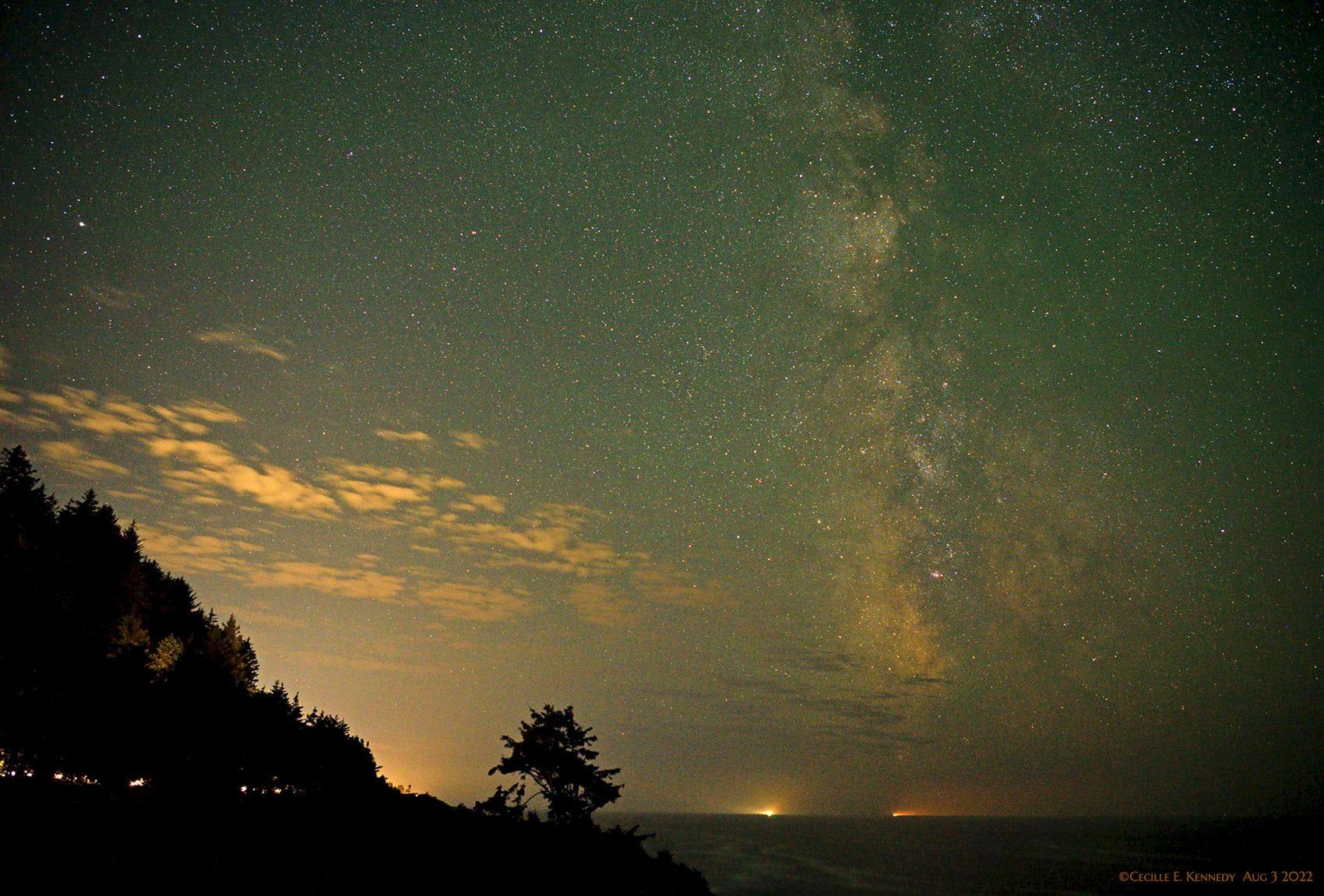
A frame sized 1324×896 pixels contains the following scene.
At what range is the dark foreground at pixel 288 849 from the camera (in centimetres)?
1711

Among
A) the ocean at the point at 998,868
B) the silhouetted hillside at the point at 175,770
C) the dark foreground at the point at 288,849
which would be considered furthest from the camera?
the ocean at the point at 998,868

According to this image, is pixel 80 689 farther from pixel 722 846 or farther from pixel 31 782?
pixel 722 846

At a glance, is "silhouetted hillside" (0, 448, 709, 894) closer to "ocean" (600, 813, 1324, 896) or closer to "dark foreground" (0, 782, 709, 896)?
"dark foreground" (0, 782, 709, 896)

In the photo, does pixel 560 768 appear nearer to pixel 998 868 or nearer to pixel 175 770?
pixel 175 770

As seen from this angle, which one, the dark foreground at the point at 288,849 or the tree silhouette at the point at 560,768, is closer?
the dark foreground at the point at 288,849

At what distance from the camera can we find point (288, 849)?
20.5m

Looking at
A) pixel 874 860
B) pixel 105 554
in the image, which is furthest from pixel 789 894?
pixel 105 554

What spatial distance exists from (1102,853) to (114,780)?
669ft

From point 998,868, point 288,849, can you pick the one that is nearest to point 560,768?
point 288,849

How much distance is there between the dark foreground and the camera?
1711 cm

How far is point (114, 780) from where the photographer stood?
30.0 meters

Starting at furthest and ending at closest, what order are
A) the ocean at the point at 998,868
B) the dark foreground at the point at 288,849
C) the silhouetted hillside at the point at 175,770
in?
the ocean at the point at 998,868 → the silhouetted hillside at the point at 175,770 → the dark foreground at the point at 288,849

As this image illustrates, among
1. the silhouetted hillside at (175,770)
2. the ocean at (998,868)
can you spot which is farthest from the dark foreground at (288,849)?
the ocean at (998,868)

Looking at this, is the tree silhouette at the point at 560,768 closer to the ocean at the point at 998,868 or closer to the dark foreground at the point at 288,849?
the dark foreground at the point at 288,849
